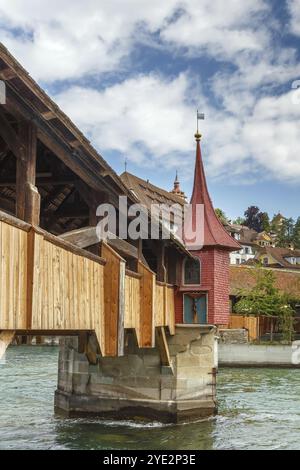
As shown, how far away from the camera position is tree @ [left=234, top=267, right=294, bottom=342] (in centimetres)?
3972

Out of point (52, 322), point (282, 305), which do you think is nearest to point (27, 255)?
point (52, 322)

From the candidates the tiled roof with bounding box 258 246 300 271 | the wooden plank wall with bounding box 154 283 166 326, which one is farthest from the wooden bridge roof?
the tiled roof with bounding box 258 246 300 271

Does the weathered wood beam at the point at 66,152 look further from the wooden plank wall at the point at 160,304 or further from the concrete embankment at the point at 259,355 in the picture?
the concrete embankment at the point at 259,355

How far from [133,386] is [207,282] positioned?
6612 mm

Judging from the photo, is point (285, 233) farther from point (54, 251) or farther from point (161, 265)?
point (54, 251)

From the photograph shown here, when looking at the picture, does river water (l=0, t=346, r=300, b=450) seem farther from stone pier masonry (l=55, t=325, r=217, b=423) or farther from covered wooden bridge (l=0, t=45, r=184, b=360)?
covered wooden bridge (l=0, t=45, r=184, b=360)

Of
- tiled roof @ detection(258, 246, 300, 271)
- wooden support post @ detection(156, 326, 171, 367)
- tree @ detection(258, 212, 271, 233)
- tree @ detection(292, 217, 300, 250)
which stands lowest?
wooden support post @ detection(156, 326, 171, 367)

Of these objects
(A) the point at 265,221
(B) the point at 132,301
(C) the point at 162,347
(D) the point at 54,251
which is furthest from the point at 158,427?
(A) the point at 265,221

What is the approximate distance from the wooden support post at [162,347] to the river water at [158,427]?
160 centimetres

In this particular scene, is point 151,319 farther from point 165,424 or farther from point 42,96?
point 42,96

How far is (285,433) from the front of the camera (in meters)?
14.8

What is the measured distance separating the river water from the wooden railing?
3.34m

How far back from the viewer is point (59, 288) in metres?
7.95
